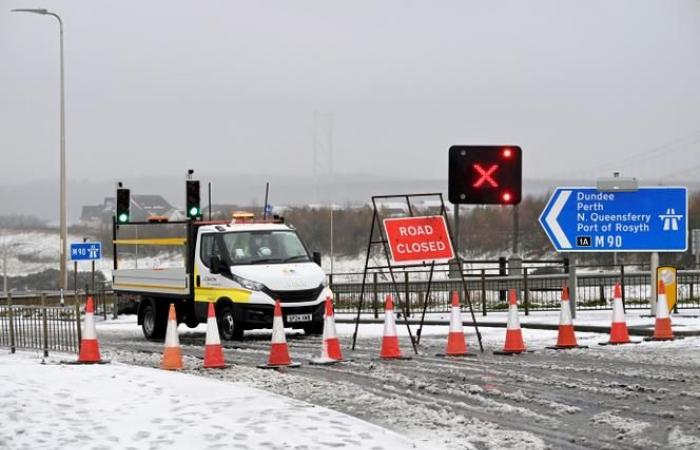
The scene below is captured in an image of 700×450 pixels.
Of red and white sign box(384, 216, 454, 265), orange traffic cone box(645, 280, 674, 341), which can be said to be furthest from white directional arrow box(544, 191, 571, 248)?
red and white sign box(384, 216, 454, 265)

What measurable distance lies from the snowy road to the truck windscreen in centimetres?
388

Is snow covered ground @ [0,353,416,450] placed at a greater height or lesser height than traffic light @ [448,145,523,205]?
lesser

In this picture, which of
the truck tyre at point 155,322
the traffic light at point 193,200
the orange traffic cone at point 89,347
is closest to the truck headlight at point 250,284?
the truck tyre at point 155,322

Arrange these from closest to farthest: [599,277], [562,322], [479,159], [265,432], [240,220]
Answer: [265,432], [562,322], [479,159], [240,220], [599,277]

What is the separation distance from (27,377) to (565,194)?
12725 mm

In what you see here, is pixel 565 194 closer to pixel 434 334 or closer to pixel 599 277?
pixel 434 334

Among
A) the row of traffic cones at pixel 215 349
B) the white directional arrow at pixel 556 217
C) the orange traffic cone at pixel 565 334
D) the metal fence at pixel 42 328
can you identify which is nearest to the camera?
the row of traffic cones at pixel 215 349

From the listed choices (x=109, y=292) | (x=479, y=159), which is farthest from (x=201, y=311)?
(x=109, y=292)

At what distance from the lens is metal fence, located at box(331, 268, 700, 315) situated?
31.1m

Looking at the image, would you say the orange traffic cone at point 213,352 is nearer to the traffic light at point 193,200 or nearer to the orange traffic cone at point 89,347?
the orange traffic cone at point 89,347

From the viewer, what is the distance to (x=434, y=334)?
72.5 ft

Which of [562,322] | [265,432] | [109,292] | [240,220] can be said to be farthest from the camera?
[109,292]

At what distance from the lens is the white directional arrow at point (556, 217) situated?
23297 millimetres

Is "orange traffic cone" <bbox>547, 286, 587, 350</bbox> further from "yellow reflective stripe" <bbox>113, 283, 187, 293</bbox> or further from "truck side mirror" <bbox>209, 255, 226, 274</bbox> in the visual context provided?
"yellow reflective stripe" <bbox>113, 283, 187, 293</bbox>
